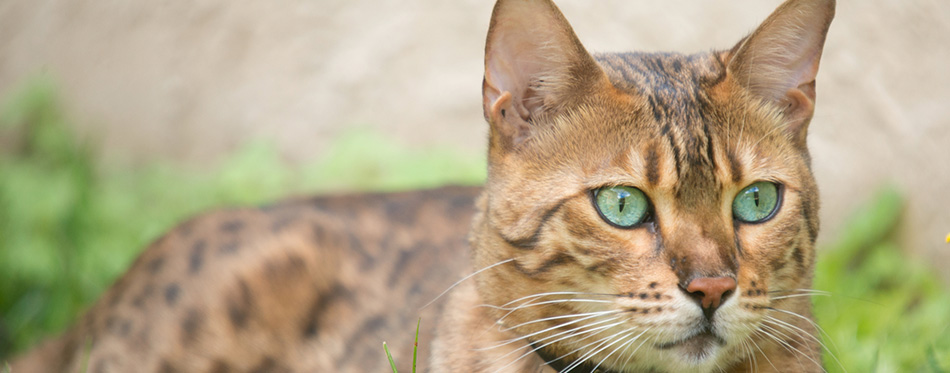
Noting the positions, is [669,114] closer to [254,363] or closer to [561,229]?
[561,229]

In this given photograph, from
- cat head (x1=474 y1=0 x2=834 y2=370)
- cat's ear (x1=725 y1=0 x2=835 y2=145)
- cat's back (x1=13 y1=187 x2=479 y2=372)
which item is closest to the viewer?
cat head (x1=474 y1=0 x2=834 y2=370)

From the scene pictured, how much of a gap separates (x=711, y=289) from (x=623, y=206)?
36cm

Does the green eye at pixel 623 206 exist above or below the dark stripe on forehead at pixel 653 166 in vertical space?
below

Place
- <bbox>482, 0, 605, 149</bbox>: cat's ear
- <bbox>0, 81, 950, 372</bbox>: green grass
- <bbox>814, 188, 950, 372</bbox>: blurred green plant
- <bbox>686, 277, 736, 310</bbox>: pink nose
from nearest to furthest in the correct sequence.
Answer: <bbox>686, 277, 736, 310</bbox>: pink nose < <bbox>482, 0, 605, 149</bbox>: cat's ear < <bbox>814, 188, 950, 372</bbox>: blurred green plant < <bbox>0, 81, 950, 372</bbox>: green grass

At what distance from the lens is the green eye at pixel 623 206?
2.46m

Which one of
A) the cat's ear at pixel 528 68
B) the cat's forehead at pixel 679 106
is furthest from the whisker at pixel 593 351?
the cat's ear at pixel 528 68

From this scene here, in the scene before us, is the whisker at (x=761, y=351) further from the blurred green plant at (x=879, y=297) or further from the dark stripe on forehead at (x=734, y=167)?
the blurred green plant at (x=879, y=297)

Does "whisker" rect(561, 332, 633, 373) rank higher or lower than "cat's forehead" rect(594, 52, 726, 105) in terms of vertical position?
lower

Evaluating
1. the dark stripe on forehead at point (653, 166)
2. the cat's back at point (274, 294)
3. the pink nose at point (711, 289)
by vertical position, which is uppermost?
the dark stripe on forehead at point (653, 166)

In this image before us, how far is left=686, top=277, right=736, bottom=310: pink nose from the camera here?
89.0 inches

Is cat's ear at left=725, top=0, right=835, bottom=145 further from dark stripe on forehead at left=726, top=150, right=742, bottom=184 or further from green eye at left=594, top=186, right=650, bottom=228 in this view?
green eye at left=594, top=186, right=650, bottom=228

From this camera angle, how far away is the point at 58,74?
639 cm

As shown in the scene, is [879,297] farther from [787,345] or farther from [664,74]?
[664,74]

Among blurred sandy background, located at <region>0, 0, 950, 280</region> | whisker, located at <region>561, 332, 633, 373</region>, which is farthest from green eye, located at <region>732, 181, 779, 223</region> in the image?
blurred sandy background, located at <region>0, 0, 950, 280</region>
